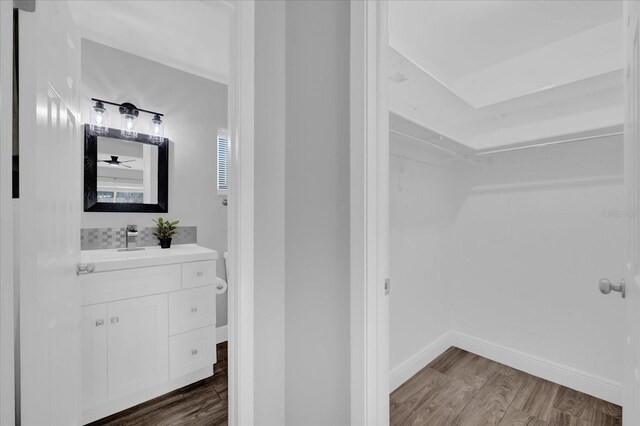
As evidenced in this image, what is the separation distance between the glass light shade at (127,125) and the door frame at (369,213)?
6.59 ft

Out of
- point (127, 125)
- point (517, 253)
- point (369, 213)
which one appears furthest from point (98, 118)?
point (517, 253)

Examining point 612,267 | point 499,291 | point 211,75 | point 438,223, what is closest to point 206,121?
point 211,75

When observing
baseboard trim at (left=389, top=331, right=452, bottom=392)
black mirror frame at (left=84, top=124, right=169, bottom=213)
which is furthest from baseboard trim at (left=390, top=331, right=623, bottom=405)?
black mirror frame at (left=84, top=124, right=169, bottom=213)

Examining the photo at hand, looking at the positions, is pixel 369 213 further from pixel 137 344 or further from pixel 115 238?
pixel 115 238

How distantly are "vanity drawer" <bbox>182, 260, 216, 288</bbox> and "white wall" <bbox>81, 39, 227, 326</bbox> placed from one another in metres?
0.61

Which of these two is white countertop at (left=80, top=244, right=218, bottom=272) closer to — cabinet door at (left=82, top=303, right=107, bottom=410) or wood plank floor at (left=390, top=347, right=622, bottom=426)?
cabinet door at (left=82, top=303, right=107, bottom=410)

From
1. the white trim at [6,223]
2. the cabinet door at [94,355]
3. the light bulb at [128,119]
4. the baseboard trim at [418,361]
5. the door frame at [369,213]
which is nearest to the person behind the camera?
the white trim at [6,223]

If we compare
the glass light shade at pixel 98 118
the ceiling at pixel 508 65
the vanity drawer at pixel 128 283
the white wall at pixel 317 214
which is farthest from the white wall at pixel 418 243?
the glass light shade at pixel 98 118

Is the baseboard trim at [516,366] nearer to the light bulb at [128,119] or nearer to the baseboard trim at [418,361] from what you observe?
the baseboard trim at [418,361]

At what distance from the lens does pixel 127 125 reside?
2.32 meters

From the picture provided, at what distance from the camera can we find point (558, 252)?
2072 millimetres

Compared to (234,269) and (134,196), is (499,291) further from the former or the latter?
(134,196)

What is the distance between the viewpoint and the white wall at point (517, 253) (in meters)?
1.90

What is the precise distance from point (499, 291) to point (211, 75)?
10.2 feet
